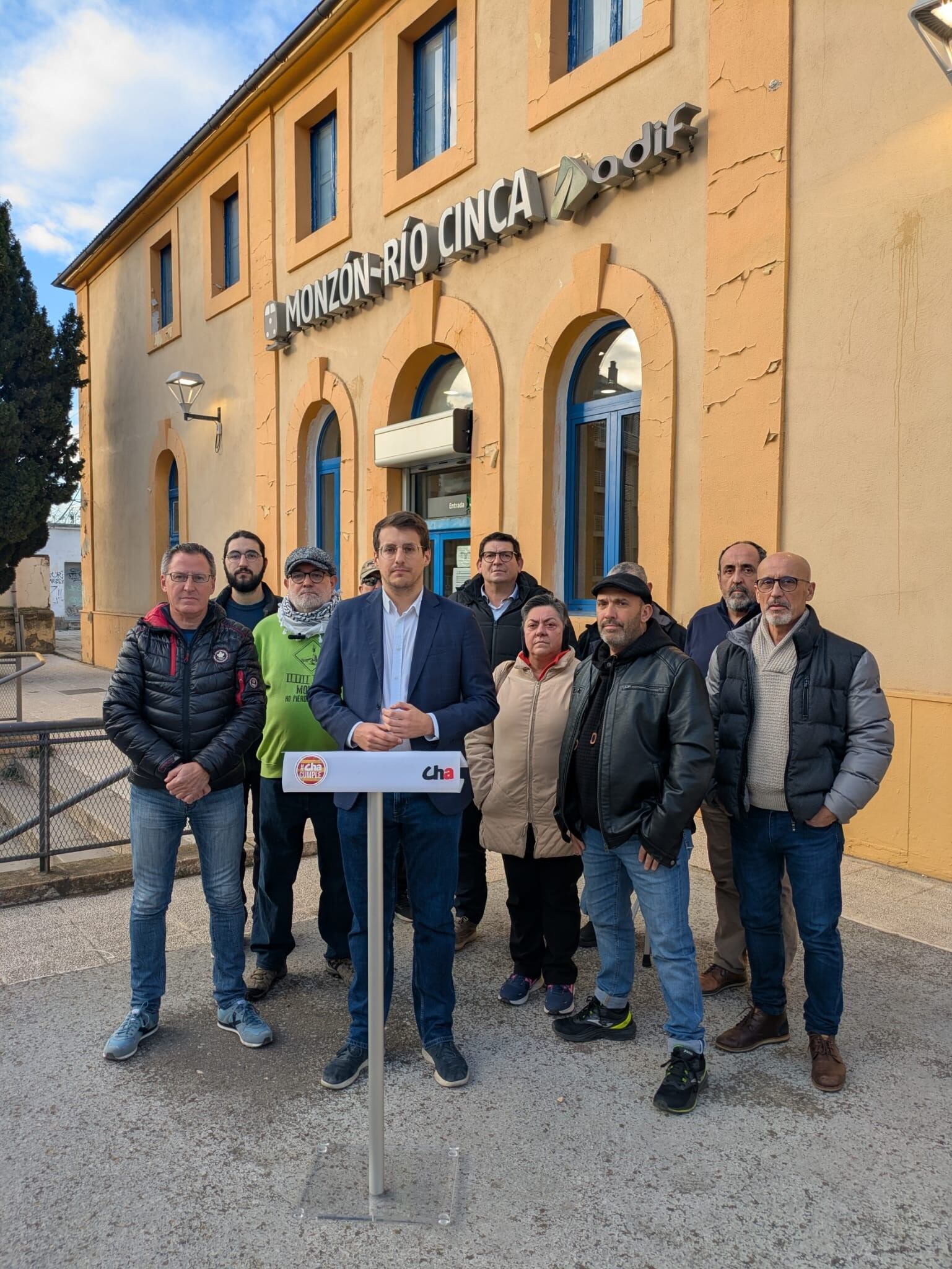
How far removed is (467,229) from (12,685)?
1007 centimetres

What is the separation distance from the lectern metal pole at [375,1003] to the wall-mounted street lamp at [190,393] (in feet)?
39.5

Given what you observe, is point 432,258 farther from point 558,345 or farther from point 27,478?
point 27,478

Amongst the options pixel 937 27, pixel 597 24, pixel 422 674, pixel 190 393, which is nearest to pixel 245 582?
pixel 422 674

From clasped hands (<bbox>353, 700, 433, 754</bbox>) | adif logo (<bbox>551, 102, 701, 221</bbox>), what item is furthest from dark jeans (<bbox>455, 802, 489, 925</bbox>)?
adif logo (<bbox>551, 102, 701, 221</bbox>)

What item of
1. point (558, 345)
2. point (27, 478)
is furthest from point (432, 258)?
Result: point (27, 478)

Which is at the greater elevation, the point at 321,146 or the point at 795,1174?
the point at 321,146

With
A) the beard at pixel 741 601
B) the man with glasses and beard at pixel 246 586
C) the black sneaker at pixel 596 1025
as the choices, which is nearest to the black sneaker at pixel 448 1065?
the black sneaker at pixel 596 1025

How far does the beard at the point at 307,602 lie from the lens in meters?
4.05

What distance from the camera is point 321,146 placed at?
38.0 feet

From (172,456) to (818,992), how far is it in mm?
14842

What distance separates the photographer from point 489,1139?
2893mm

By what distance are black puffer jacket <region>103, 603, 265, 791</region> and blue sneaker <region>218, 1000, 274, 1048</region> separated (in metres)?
0.91

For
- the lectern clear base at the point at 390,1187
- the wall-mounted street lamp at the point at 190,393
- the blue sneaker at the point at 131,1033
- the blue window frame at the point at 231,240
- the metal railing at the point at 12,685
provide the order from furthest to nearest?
the blue window frame at the point at 231,240 < the wall-mounted street lamp at the point at 190,393 < the metal railing at the point at 12,685 < the blue sneaker at the point at 131,1033 < the lectern clear base at the point at 390,1187

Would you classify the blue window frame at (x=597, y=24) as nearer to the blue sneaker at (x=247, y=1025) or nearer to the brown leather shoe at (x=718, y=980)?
the brown leather shoe at (x=718, y=980)
